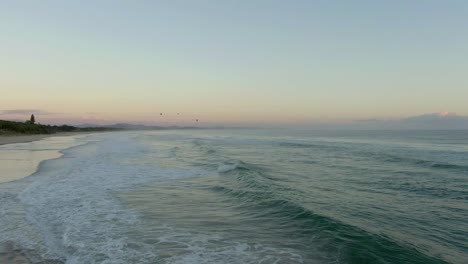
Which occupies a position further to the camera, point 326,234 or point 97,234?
point 97,234

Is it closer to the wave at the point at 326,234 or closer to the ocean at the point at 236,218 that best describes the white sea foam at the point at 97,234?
the ocean at the point at 236,218

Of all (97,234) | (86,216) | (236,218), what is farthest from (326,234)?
(86,216)

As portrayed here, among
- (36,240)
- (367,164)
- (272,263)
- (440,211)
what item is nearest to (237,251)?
(272,263)

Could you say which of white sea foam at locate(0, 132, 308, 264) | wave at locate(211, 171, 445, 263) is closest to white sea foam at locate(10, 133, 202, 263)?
white sea foam at locate(0, 132, 308, 264)

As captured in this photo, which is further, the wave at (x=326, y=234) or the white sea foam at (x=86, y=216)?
the white sea foam at (x=86, y=216)

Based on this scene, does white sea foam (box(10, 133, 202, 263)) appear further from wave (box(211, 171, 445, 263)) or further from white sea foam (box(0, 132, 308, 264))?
wave (box(211, 171, 445, 263))

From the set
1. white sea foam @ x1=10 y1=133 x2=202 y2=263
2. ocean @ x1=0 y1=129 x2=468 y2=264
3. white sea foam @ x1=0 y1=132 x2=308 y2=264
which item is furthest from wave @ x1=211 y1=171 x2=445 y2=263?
white sea foam @ x1=10 y1=133 x2=202 y2=263

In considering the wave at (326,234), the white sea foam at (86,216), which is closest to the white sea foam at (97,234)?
the white sea foam at (86,216)

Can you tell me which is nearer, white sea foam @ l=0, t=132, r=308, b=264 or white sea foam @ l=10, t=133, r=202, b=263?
white sea foam @ l=0, t=132, r=308, b=264

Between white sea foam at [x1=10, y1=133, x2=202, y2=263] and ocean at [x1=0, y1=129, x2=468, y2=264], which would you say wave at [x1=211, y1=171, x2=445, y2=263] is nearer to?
ocean at [x1=0, y1=129, x2=468, y2=264]

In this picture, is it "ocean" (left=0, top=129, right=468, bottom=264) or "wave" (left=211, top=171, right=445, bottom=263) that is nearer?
"wave" (left=211, top=171, right=445, bottom=263)

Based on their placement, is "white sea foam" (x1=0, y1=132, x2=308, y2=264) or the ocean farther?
the ocean

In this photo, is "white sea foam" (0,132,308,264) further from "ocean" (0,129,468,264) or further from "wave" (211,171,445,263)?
"wave" (211,171,445,263)

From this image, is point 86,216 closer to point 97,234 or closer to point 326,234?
point 97,234
